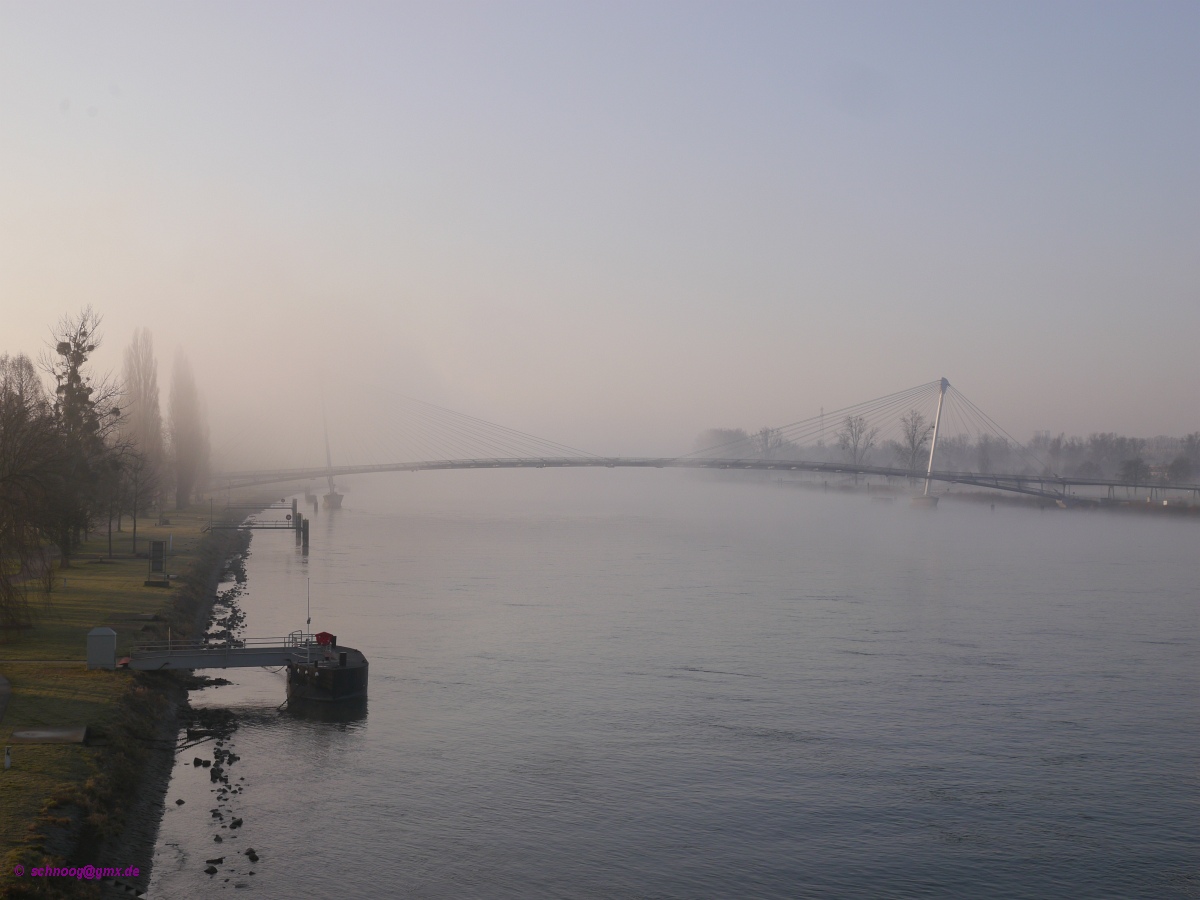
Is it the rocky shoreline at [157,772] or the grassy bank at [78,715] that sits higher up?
the grassy bank at [78,715]

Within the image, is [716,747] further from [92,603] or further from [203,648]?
[92,603]

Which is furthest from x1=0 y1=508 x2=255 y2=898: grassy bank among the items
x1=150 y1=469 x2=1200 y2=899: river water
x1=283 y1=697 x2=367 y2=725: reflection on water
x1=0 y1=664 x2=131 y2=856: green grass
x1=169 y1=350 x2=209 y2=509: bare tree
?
x1=169 y1=350 x2=209 y2=509: bare tree

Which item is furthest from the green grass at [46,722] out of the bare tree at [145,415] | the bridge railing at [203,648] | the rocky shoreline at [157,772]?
the bare tree at [145,415]

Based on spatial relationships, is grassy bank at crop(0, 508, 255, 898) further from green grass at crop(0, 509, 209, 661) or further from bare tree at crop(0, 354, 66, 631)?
bare tree at crop(0, 354, 66, 631)

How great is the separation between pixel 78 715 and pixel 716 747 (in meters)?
13.2

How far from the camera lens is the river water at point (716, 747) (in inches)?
699

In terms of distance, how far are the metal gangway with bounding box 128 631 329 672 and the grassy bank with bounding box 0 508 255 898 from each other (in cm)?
45

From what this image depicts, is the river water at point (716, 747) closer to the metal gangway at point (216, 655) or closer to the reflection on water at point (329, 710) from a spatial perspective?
the reflection on water at point (329, 710)

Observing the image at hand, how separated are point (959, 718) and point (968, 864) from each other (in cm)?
935

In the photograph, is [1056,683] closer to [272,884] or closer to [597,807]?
[597,807]

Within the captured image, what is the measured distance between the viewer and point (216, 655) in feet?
88.9

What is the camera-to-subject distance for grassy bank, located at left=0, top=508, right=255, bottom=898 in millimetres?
14930

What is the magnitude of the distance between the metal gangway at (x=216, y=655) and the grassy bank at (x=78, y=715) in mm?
452

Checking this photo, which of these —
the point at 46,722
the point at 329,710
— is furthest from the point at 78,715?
the point at 329,710
